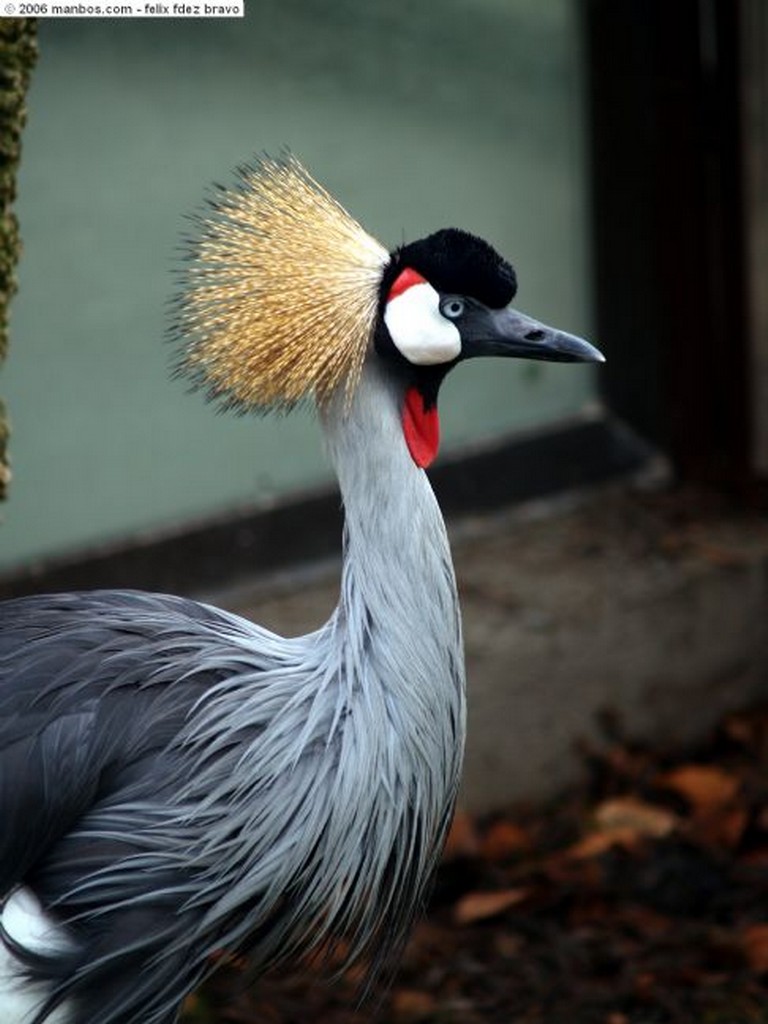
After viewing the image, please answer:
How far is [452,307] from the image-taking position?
6.75 feet

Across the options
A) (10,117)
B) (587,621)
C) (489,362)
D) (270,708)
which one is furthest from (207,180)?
(270,708)

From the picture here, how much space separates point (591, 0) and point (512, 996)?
79.3 inches

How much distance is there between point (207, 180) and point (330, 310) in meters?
1.38

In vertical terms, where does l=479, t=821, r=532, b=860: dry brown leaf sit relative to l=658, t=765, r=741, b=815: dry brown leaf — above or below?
below

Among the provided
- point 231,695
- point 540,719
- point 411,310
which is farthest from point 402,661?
point 540,719

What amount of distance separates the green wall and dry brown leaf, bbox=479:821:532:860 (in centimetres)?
77

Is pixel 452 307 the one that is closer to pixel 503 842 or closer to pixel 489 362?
pixel 503 842

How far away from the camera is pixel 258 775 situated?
6.74 feet

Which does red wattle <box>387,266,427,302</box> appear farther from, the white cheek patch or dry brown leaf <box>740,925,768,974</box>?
dry brown leaf <box>740,925,768,974</box>

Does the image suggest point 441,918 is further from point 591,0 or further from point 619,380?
point 591,0

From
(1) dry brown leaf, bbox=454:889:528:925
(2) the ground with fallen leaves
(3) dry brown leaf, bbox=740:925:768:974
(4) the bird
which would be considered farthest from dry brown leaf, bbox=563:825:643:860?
(4) the bird

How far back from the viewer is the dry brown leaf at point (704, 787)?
11.1 feet

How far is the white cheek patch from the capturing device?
203cm

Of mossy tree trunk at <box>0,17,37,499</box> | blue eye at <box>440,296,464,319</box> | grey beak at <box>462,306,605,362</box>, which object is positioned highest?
mossy tree trunk at <box>0,17,37,499</box>
